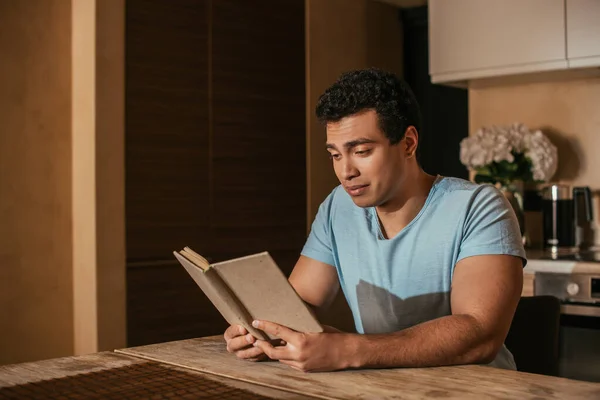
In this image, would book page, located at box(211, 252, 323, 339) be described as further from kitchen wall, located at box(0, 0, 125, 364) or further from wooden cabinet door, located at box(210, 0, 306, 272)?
wooden cabinet door, located at box(210, 0, 306, 272)

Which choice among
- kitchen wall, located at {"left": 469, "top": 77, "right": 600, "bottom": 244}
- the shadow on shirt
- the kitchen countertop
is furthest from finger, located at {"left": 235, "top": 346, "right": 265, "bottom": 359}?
kitchen wall, located at {"left": 469, "top": 77, "right": 600, "bottom": 244}

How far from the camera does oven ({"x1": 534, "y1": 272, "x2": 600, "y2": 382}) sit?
2916 mm

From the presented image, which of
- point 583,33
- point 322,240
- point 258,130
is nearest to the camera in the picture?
point 322,240

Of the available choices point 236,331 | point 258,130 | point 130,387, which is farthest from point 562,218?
point 130,387

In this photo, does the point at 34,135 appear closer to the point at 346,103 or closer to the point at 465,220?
the point at 346,103

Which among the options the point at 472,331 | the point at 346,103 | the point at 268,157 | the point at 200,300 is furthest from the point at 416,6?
the point at 472,331

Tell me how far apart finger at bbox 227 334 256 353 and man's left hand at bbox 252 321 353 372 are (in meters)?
0.12

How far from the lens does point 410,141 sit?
1.95 metres

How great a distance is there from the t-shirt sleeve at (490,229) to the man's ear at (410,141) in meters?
0.20

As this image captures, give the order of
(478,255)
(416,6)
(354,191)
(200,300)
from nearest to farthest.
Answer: (478,255)
(354,191)
(200,300)
(416,6)

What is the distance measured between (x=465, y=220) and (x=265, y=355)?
577 millimetres

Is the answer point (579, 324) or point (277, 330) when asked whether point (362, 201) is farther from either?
point (579, 324)

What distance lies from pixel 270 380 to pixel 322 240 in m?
0.68

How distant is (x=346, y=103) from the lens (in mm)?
1839
